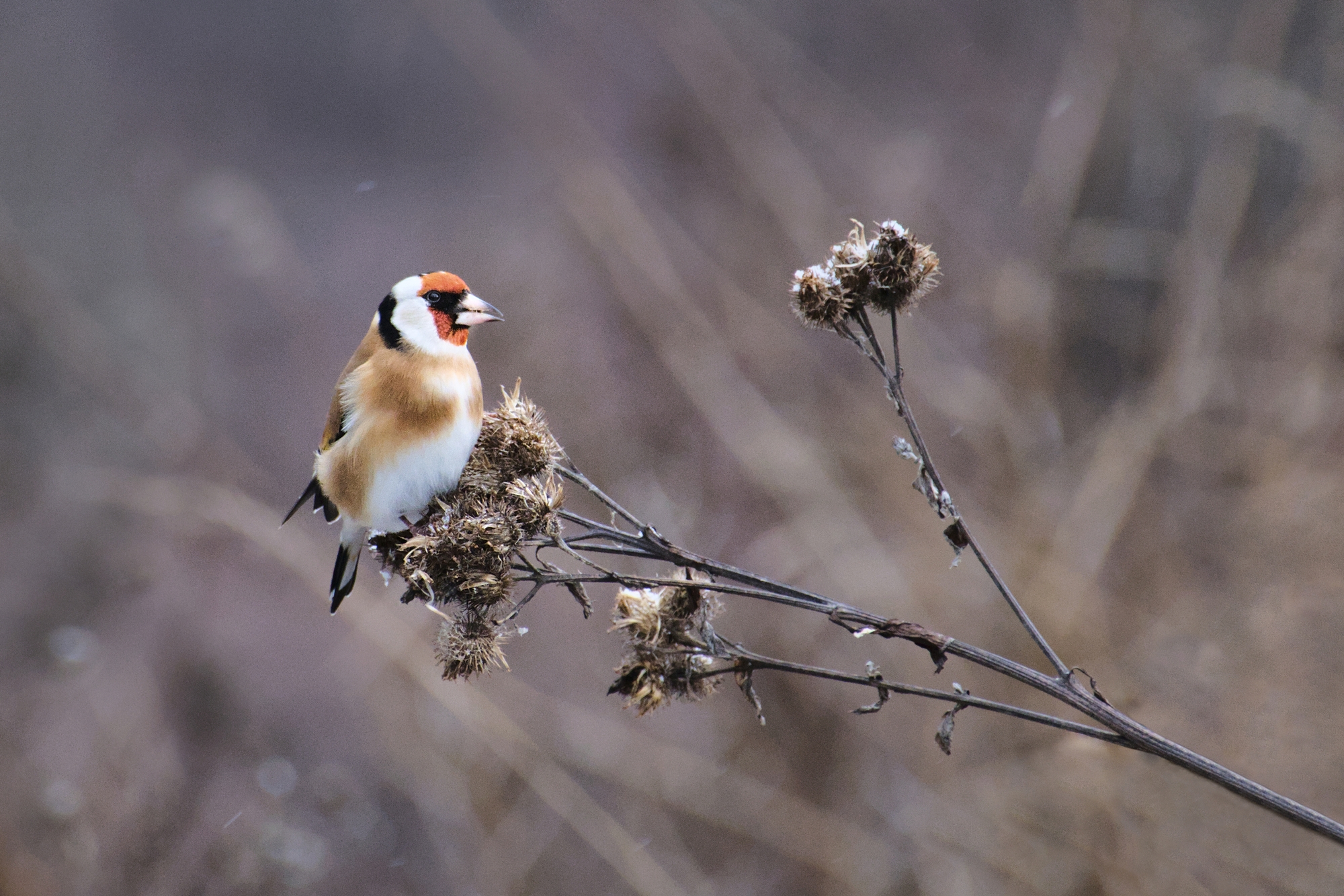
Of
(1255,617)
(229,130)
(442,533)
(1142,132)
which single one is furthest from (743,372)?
(229,130)

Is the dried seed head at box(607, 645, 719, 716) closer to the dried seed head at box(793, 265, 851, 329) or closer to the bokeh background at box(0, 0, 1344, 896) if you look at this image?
the dried seed head at box(793, 265, 851, 329)

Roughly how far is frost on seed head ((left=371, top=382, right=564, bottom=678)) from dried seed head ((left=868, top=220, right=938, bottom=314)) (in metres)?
0.68

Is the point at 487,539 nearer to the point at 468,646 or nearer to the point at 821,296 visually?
the point at 468,646

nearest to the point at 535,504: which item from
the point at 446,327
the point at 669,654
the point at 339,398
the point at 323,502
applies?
the point at 669,654

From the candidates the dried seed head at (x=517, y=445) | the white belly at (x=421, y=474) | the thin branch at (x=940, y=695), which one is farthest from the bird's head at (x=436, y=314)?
the thin branch at (x=940, y=695)

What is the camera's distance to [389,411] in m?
2.11

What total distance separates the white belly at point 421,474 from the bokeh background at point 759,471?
2.80 feet

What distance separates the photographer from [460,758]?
3404 millimetres

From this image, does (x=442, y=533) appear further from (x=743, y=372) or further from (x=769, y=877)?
(x=743, y=372)

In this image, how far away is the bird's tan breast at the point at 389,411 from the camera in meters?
2.02

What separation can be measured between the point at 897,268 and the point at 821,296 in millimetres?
142

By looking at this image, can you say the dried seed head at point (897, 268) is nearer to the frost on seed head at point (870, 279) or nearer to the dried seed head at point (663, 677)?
the frost on seed head at point (870, 279)

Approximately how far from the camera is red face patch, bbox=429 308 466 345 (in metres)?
2.16

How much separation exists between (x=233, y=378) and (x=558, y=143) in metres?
2.90
